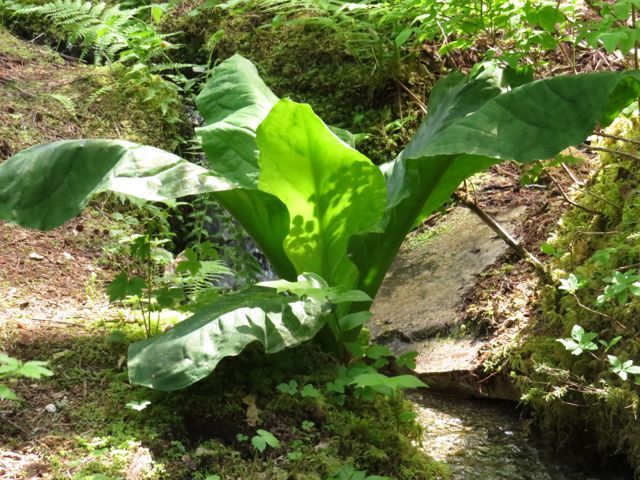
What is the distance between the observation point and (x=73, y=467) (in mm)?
1960

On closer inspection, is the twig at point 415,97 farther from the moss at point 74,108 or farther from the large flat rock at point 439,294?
the moss at point 74,108

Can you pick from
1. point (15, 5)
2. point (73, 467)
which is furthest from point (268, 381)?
point (15, 5)

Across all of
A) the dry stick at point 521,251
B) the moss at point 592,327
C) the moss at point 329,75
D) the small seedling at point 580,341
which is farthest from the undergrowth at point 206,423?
the moss at point 329,75

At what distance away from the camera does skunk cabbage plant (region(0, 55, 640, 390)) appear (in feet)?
7.35

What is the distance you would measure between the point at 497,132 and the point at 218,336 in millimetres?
1218

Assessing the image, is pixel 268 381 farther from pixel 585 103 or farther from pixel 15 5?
pixel 15 5

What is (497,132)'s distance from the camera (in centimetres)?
236

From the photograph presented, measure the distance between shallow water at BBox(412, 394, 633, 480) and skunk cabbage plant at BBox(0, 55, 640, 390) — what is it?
0.78 metres

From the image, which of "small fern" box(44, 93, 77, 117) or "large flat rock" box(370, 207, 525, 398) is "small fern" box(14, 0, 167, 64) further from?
"large flat rock" box(370, 207, 525, 398)

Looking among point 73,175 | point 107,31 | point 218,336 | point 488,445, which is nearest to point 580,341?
point 488,445

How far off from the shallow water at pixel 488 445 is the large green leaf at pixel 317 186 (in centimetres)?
91

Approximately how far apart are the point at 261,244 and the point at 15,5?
200 inches

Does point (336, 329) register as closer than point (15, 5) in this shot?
Yes

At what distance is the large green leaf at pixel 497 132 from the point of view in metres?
2.32
